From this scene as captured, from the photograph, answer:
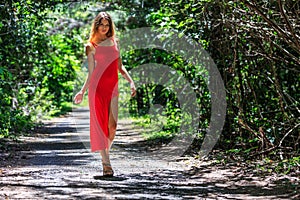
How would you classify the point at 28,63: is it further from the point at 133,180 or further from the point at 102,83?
the point at 133,180

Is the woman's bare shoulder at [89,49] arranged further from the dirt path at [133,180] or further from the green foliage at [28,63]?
the green foliage at [28,63]

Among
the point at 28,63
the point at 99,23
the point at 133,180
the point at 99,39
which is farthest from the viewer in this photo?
the point at 28,63

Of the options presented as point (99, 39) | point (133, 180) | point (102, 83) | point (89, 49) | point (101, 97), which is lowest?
point (133, 180)

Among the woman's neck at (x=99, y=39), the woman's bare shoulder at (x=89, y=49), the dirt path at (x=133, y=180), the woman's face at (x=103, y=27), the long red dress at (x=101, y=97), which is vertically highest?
the woman's face at (x=103, y=27)

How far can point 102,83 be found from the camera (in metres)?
7.82

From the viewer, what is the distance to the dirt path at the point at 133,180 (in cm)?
643

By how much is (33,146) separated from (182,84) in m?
3.43

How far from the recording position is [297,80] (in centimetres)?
1004

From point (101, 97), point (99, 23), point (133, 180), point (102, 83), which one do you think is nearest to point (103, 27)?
point (99, 23)

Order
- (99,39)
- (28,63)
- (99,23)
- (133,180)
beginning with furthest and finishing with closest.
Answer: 1. (28,63)
2. (99,39)
3. (99,23)
4. (133,180)

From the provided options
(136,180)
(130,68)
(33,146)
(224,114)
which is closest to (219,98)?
(224,114)

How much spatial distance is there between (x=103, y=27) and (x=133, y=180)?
2090 mm

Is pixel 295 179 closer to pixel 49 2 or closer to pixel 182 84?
pixel 182 84

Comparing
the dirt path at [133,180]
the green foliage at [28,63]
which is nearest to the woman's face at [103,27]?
the dirt path at [133,180]
